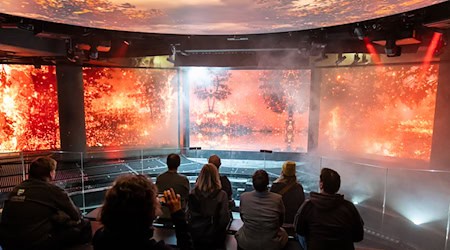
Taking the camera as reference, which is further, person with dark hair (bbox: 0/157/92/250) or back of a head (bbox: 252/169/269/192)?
back of a head (bbox: 252/169/269/192)

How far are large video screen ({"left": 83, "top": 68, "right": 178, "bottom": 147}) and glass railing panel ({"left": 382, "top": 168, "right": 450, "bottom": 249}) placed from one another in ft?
18.3

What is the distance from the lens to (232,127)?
8.49 m

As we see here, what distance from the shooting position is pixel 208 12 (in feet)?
13.8

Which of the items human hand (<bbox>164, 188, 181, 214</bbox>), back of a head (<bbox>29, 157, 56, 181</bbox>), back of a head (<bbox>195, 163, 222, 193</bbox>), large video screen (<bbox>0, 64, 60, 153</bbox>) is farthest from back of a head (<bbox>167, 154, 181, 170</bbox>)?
large video screen (<bbox>0, 64, 60, 153</bbox>)

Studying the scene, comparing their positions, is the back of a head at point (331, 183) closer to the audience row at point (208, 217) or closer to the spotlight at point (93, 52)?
A: the audience row at point (208, 217)

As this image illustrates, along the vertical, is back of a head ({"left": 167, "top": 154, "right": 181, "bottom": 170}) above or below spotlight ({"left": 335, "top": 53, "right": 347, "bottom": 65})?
below

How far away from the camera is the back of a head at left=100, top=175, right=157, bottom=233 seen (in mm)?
1235

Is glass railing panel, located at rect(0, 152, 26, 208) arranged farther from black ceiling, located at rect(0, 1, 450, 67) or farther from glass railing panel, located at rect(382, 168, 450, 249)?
glass railing panel, located at rect(382, 168, 450, 249)

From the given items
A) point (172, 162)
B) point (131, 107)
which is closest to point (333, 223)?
point (172, 162)

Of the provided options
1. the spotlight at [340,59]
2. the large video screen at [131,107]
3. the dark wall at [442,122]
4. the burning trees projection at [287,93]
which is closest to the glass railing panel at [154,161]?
the large video screen at [131,107]

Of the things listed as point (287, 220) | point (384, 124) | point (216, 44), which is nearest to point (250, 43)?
point (216, 44)

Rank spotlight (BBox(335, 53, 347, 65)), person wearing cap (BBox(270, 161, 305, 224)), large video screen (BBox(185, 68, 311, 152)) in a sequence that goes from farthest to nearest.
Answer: large video screen (BBox(185, 68, 311, 152)), spotlight (BBox(335, 53, 347, 65)), person wearing cap (BBox(270, 161, 305, 224))

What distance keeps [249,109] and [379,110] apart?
3160 millimetres

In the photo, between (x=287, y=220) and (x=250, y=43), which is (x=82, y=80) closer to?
(x=250, y=43)
